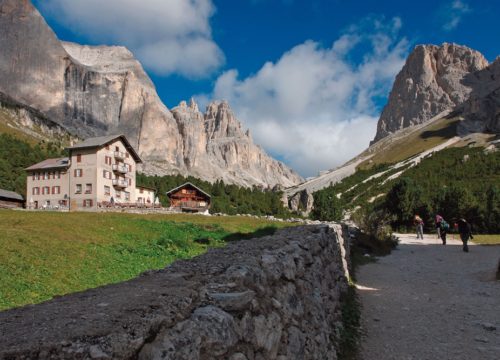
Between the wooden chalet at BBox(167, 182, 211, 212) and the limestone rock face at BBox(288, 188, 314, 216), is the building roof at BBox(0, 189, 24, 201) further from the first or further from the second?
the limestone rock face at BBox(288, 188, 314, 216)

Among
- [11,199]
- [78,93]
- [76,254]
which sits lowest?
[76,254]

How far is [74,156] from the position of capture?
6284cm

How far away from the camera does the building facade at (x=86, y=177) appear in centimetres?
6106

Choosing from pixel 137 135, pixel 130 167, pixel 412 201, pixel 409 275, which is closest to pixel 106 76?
pixel 137 135

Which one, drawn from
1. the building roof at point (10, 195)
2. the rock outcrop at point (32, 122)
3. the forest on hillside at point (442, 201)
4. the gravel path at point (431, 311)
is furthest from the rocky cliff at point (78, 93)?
the gravel path at point (431, 311)

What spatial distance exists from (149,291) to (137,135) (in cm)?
18155

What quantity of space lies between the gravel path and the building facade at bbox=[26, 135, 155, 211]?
48034 mm

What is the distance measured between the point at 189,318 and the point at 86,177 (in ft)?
210

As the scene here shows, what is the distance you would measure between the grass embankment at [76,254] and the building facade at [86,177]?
39.8 metres

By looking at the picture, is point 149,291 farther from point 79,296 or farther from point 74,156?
point 74,156

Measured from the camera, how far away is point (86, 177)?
61.4 m

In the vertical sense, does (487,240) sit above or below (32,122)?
below

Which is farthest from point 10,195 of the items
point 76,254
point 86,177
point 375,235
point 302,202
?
point 302,202

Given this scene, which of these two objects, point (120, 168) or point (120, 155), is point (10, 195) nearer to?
point (120, 168)
